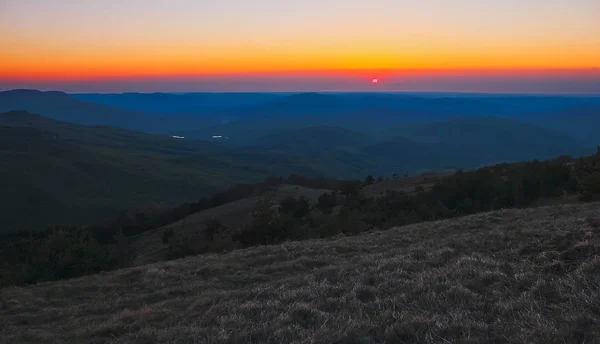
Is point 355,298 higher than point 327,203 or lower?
higher

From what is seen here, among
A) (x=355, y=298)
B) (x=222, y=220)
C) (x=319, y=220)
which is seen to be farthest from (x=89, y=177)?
(x=355, y=298)

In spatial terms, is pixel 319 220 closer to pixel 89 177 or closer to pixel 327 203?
pixel 327 203

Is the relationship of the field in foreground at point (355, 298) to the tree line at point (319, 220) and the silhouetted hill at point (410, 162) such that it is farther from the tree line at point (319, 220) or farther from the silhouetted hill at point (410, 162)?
the silhouetted hill at point (410, 162)

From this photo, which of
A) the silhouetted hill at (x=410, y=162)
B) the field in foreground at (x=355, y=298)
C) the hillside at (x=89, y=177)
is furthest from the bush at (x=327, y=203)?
the silhouetted hill at (x=410, y=162)

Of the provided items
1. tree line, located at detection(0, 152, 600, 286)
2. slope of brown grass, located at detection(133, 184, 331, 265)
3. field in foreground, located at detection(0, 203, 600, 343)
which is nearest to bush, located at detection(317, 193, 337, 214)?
tree line, located at detection(0, 152, 600, 286)

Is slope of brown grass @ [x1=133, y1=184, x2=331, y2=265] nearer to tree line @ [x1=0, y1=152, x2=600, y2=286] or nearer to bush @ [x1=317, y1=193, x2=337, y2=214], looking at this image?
bush @ [x1=317, y1=193, x2=337, y2=214]
